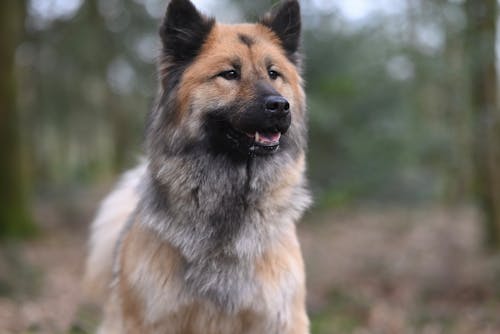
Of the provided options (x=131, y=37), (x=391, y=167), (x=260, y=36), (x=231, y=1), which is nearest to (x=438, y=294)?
(x=391, y=167)

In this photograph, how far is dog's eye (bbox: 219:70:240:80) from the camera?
3.67 metres

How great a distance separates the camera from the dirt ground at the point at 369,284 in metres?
6.28

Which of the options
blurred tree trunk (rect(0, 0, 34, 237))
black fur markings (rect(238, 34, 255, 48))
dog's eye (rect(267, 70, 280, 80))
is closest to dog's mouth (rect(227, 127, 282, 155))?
dog's eye (rect(267, 70, 280, 80))

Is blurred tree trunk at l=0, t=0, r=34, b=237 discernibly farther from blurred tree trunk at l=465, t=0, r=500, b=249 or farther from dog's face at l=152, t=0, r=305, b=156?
dog's face at l=152, t=0, r=305, b=156

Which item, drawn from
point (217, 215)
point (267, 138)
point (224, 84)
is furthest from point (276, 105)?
point (217, 215)

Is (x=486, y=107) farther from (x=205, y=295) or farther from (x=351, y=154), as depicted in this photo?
(x=205, y=295)

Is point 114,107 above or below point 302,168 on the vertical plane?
below

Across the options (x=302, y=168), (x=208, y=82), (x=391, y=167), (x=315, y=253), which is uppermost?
(x=208, y=82)

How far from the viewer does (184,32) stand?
12.2 ft

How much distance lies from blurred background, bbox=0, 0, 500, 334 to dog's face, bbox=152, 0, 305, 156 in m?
1.20

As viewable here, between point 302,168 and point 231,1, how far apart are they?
6.69 m

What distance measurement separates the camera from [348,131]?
11016mm

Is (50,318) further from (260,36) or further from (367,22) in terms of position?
(367,22)

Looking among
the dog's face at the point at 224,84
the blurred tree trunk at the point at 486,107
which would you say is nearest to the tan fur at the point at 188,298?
the dog's face at the point at 224,84
